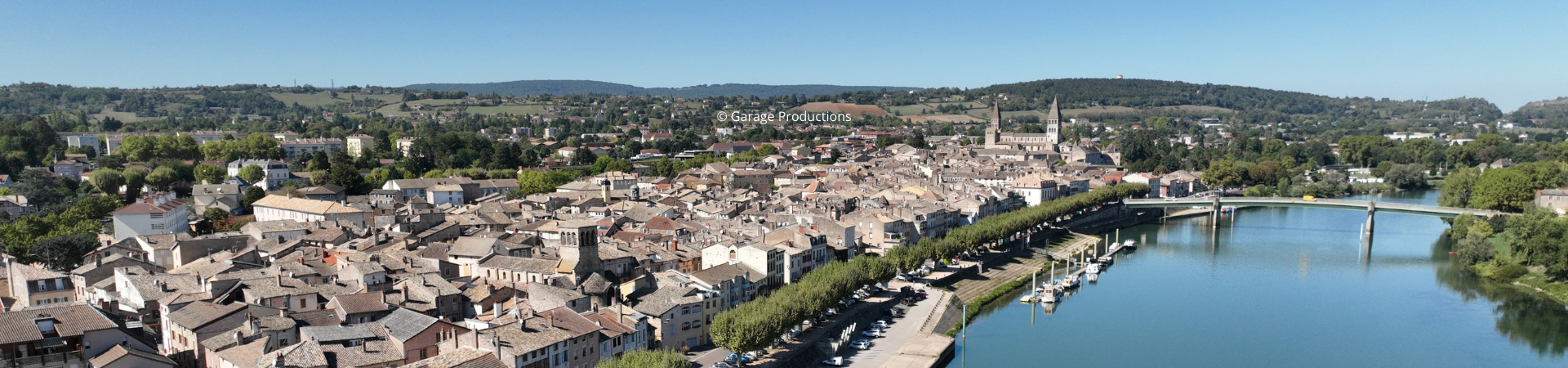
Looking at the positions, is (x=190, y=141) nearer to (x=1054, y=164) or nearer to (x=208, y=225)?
(x=208, y=225)

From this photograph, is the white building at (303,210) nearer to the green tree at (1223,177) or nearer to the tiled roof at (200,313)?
the tiled roof at (200,313)

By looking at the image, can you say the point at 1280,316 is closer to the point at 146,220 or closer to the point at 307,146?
the point at 146,220

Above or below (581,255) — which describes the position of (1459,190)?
below

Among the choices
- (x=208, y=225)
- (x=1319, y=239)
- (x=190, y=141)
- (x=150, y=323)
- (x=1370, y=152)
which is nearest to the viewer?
(x=150, y=323)

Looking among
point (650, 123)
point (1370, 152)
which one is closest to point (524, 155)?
point (650, 123)

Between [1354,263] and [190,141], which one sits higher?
[190,141]

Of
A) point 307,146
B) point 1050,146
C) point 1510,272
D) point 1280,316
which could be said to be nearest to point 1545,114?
point 1050,146
